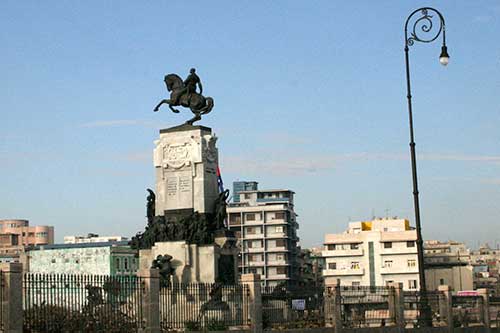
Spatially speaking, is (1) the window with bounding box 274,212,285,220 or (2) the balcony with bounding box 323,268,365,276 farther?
(1) the window with bounding box 274,212,285,220

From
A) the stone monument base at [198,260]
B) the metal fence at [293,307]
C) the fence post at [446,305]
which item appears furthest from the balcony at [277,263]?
the metal fence at [293,307]

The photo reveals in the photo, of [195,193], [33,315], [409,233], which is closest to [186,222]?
[195,193]

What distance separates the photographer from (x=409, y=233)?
10281 cm

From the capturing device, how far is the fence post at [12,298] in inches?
880

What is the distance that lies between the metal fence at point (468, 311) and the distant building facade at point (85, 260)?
212 feet

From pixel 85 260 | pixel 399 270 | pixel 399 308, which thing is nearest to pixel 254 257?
pixel 399 270

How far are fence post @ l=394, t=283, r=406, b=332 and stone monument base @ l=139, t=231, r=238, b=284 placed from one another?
19.9 feet

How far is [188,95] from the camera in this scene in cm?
3772

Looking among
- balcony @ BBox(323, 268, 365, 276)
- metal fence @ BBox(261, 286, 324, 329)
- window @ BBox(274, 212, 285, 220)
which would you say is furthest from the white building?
metal fence @ BBox(261, 286, 324, 329)

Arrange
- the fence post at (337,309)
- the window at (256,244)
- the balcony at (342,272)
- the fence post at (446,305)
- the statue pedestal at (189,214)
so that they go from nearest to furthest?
the fence post at (337,309) → the statue pedestal at (189,214) → the fence post at (446,305) → the balcony at (342,272) → the window at (256,244)

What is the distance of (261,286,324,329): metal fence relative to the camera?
30141 mm

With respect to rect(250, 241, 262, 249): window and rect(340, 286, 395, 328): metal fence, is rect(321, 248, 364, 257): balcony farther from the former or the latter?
rect(340, 286, 395, 328): metal fence

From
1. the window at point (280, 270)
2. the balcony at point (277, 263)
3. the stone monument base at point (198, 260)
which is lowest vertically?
the stone monument base at point (198, 260)

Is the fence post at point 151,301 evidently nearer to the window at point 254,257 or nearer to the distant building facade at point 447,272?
the window at point 254,257
